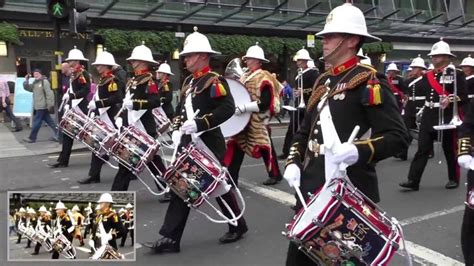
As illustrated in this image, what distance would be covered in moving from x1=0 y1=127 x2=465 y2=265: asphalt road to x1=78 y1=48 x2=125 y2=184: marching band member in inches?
9.8

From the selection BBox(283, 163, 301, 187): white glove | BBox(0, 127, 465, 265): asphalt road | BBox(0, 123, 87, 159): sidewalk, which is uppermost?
BBox(283, 163, 301, 187): white glove

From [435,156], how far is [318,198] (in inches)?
314

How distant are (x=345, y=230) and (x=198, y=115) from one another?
2.48m

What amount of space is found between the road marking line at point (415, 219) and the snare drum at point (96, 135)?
2.10 m

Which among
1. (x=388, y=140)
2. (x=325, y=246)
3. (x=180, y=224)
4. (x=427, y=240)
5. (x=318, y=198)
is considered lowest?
(x=427, y=240)

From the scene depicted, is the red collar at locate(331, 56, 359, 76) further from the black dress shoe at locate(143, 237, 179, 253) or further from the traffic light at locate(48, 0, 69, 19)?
the traffic light at locate(48, 0, 69, 19)

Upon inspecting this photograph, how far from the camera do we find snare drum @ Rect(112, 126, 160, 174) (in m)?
5.95

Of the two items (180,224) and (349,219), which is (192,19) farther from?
(349,219)

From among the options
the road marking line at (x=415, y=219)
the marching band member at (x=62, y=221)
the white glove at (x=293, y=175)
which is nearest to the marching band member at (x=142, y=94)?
the road marking line at (x=415, y=219)

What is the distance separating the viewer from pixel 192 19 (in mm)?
19922

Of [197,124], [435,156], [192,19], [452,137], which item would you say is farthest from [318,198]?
[192,19]

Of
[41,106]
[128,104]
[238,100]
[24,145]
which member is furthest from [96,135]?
[41,106]

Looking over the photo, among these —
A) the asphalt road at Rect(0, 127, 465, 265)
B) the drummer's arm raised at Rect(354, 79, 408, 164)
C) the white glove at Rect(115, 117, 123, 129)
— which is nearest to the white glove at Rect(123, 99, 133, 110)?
the white glove at Rect(115, 117, 123, 129)

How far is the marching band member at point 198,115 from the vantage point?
4.73m
